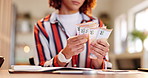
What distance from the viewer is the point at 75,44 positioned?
1.30m

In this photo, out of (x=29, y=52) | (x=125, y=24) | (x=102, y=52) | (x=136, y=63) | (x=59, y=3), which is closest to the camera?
(x=102, y=52)

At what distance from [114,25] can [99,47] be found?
638cm

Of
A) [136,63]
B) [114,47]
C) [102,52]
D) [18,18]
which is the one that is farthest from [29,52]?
[102,52]

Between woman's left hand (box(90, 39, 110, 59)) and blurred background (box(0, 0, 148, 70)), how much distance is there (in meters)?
3.83

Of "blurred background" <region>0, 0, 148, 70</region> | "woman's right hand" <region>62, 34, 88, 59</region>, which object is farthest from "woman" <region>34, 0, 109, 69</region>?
"blurred background" <region>0, 0, 148, 70</region>

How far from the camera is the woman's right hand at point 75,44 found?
49.1 inches

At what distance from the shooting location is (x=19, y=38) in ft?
24.8

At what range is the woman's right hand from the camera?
4.09ft

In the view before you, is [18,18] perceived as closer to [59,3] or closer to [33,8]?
[33,8]

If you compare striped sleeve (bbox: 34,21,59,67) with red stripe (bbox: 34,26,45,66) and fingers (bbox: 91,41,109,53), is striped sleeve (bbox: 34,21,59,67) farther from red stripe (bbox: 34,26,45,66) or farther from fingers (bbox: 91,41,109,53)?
fingers (bbox: 91,41,109,53)

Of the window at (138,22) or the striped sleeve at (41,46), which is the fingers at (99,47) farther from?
the window at (138,22)

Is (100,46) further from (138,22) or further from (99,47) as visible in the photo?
(138,22)

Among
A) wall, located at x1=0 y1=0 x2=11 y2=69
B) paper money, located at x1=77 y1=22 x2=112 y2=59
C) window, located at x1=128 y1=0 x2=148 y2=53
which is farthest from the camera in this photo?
window, located at x1=128 y1=0 x2=148 y2=53

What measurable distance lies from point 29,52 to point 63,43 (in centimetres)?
589
